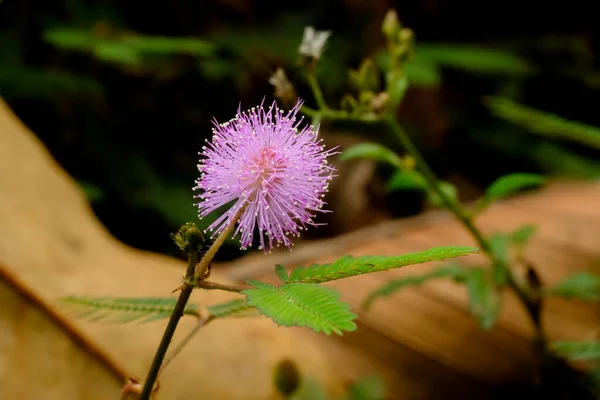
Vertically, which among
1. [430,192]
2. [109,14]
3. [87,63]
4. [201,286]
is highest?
[109,14]

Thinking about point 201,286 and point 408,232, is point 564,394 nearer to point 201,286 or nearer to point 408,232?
point 201,286

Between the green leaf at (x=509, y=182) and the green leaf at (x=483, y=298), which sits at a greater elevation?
the green leaf at (x=509, y=182)

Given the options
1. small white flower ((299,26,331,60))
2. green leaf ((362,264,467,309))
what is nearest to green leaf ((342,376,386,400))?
green leaf ((362,264,467,309))

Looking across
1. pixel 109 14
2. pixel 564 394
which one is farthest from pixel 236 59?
pixel 564 394

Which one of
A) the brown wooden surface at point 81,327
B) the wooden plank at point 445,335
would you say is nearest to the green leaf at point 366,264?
the brown wooden surface at point 81,327

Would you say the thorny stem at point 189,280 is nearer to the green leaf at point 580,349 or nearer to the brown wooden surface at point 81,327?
the brown wooden surface at point 81,327
